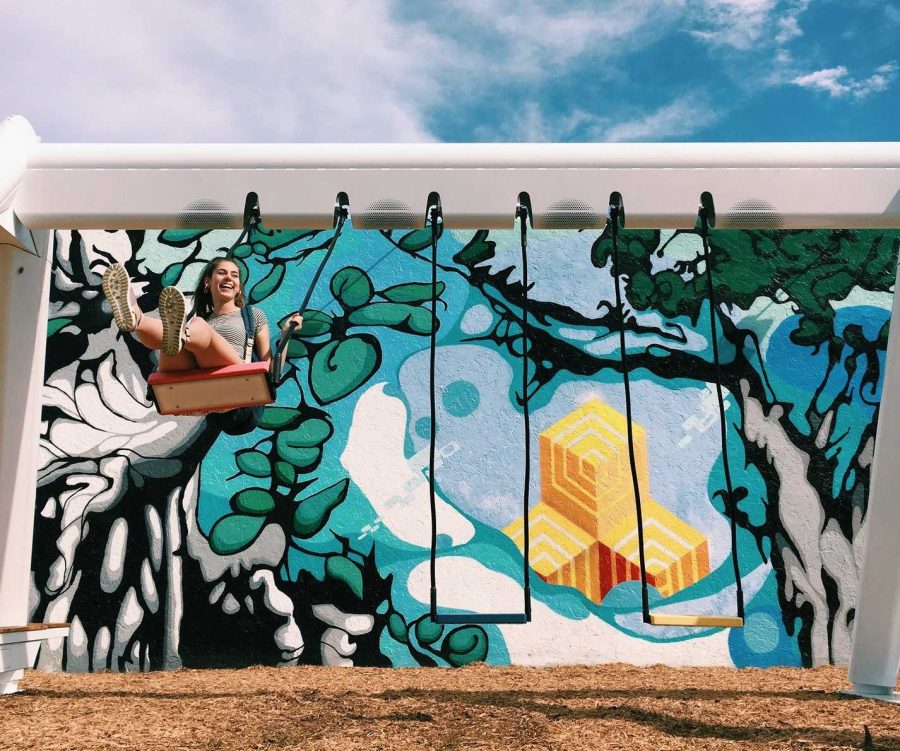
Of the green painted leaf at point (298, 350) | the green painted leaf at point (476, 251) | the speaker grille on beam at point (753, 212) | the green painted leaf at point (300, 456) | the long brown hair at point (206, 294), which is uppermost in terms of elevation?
the green painted leaf at point (476, 251)

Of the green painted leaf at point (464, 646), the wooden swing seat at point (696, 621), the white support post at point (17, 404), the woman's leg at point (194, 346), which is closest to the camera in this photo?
the wooden swing seat at point (696, 621)

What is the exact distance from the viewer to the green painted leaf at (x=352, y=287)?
5.03 metres

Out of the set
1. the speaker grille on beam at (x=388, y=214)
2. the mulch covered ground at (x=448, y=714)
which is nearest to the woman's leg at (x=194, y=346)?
the speaker grille on beam at (x=388, y=214)

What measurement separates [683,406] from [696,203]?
82.4 inches

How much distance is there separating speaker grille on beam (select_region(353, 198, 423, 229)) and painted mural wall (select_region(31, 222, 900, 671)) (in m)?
1.95

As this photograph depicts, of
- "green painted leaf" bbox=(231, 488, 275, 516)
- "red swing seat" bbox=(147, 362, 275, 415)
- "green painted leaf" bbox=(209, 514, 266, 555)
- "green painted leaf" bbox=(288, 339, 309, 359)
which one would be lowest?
"green painted leaf" bbox=(209, 514, 266, 555)

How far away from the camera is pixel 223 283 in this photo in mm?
3086

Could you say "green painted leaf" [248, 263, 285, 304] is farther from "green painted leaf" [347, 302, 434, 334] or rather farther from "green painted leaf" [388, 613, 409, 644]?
"green painted leaf" [388, 613, 409, 644]

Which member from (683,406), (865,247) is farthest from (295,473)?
Result: (865,247)

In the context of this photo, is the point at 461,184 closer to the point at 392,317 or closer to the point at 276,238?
the point at 392,317

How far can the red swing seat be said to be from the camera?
8.95ft

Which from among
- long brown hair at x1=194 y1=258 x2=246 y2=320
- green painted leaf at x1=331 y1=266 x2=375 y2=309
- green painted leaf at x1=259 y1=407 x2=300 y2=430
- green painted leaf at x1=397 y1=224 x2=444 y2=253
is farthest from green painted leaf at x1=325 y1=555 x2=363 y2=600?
long brown hair at x1=194 y1=258 x2=246 y2=320

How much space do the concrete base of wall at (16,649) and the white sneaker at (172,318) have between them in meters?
1.37

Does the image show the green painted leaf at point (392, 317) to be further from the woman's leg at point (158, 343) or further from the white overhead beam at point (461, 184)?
the woman's leg at point (158, 343)
